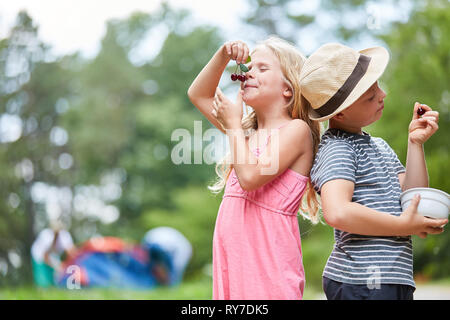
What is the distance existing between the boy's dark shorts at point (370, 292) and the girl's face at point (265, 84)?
0.51 metres

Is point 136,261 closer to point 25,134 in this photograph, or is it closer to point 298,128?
point 25,134

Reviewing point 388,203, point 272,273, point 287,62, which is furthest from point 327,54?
point 272,273

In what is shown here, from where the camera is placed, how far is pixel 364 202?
127cm

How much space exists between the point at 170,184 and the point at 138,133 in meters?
1.62

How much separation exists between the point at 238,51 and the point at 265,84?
11cm

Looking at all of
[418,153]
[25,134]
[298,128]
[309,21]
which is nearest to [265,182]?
[298,128]

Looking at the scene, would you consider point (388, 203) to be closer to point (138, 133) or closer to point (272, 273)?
point (272, 273)

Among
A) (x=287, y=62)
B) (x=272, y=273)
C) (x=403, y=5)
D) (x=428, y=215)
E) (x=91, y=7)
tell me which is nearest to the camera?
(x=428, y=215)

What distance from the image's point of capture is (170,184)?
1318 centimetres

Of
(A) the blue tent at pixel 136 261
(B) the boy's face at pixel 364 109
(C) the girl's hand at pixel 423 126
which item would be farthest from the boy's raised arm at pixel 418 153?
(A) the blue tent at pixel 136 261

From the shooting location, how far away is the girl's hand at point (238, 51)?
4.85 feet

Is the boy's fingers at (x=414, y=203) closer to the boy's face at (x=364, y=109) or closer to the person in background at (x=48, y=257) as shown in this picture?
the boy's face at (x=364, y=109)

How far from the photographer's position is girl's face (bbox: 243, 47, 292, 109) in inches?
58.3

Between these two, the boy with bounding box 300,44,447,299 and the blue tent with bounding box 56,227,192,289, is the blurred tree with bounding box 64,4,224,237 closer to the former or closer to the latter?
the blue tent with bounding box 56,227,192,289
